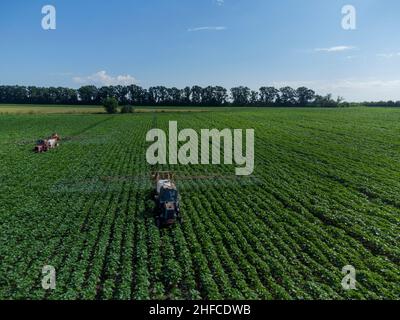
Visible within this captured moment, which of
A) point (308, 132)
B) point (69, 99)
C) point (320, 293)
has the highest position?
point (69, 99)

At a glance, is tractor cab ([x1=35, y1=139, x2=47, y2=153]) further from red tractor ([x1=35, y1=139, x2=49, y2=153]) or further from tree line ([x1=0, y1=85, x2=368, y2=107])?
tree line ([x1=0, y1=85, x2=368, y2=107])

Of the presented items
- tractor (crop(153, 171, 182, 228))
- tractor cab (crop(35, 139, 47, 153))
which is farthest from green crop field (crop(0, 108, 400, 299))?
tractor cab (crop(35, 139, 47, 153))

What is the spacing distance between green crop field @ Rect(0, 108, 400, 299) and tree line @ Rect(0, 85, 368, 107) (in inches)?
4957

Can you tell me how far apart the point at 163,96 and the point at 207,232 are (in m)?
147

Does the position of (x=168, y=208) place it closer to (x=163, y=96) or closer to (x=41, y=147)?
(x=41, y=147)

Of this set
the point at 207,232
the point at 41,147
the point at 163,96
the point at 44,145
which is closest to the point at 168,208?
the point at 207,232

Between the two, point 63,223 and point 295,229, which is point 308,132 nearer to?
point 295,229

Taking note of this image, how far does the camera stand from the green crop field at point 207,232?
11953mm

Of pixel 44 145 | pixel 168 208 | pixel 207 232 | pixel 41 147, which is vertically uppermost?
pixel 44 145

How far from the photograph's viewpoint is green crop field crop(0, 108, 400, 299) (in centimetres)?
1195

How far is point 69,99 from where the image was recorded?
5886 inches

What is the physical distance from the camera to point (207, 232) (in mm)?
16219
